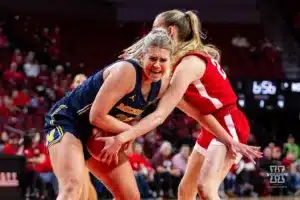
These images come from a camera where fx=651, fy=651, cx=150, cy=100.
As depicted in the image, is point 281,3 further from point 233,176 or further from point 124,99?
point 124,99

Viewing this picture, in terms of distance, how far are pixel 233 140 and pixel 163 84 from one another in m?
0.72

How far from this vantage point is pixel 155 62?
3666mm

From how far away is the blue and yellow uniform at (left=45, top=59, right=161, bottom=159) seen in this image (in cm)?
383

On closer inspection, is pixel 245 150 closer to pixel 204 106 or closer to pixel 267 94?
pixel 204 106

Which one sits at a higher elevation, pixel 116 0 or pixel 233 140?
pixel 116 0

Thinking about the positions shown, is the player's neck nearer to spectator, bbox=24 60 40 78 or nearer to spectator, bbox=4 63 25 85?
spectator, bbox=4 63 25 85

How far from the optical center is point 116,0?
18.2m

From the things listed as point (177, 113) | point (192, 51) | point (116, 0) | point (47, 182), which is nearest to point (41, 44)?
point (116, 0)

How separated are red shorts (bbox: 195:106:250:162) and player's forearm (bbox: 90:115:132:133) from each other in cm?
87

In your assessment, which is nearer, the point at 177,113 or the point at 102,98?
the point at 102,98

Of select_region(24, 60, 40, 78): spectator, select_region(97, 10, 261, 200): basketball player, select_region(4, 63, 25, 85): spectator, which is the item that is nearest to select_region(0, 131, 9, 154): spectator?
select_region(4, 63, 25, 85): spectator

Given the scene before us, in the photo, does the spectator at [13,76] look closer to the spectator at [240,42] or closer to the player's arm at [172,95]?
the spectator at [240,42]

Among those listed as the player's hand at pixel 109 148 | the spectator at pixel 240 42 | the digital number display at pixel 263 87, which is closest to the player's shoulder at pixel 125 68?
the player's hand at pixel 109 148

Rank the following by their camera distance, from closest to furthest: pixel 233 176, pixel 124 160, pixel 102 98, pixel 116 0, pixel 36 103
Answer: pixel 102 98
pixel 124 160
pixel 233 176
pixel 36 103
pixel 116 0
